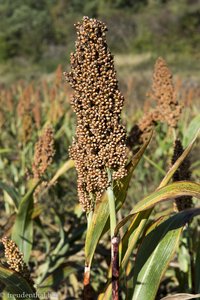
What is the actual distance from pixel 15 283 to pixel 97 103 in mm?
587

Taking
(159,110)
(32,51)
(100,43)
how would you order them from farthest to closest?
1. (32,51)
2. (159,110)
3. (100,43)

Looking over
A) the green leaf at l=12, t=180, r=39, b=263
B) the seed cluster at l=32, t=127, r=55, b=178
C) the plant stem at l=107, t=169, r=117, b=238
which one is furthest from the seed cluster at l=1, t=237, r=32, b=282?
the seed cluster at l=32, t=127, r=55, b=178

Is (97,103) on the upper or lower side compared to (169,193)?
upper

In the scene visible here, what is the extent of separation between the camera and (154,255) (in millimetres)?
1662

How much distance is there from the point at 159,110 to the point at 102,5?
54689mm

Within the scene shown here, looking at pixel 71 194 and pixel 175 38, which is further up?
pixel 175 38

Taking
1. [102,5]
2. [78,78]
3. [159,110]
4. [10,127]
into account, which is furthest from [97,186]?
[102,5]

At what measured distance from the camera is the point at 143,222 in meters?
1.68

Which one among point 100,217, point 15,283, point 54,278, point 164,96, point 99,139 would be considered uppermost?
point 164,96

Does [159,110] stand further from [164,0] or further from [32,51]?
[164,0]

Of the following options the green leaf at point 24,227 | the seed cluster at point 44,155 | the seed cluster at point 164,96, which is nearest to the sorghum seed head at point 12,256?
the green leaf at point 24,227

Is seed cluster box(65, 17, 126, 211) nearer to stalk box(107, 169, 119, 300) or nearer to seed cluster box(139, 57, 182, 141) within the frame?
stalk box(107, 169, 119, 300)

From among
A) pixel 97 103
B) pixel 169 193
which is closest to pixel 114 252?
pixel 169 193

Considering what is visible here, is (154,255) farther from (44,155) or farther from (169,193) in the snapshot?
(44,155)
